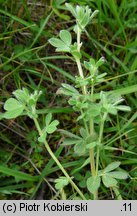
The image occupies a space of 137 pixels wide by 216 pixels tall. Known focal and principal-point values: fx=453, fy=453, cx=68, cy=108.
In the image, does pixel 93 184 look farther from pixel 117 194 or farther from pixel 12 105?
pixel 12 105

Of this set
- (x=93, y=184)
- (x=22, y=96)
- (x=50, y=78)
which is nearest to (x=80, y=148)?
(x=93, y=184)

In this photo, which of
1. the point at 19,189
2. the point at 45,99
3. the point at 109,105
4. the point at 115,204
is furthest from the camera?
the point at 45,99

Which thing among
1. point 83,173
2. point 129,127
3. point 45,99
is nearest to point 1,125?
point 45,99

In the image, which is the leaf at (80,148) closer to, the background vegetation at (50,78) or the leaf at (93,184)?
the leaf at (93,184)

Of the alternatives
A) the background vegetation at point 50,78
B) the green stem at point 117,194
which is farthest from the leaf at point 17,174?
the green stem at point 117,194

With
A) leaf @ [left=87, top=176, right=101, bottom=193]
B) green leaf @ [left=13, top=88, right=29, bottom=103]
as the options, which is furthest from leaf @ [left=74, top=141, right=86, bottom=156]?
green leaf @ [left=13, top=88, right=29, bottom=103]

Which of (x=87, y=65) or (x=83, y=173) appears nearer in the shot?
(x=87, y=65)

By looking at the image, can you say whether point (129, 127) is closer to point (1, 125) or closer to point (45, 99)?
point (45, 99)

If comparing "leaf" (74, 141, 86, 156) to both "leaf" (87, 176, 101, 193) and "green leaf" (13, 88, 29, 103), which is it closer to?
"leaf" (87, 176, 101, 193)

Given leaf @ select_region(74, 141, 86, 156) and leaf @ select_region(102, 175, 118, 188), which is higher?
leaf @ select_region(74, 141, 86, 156)
